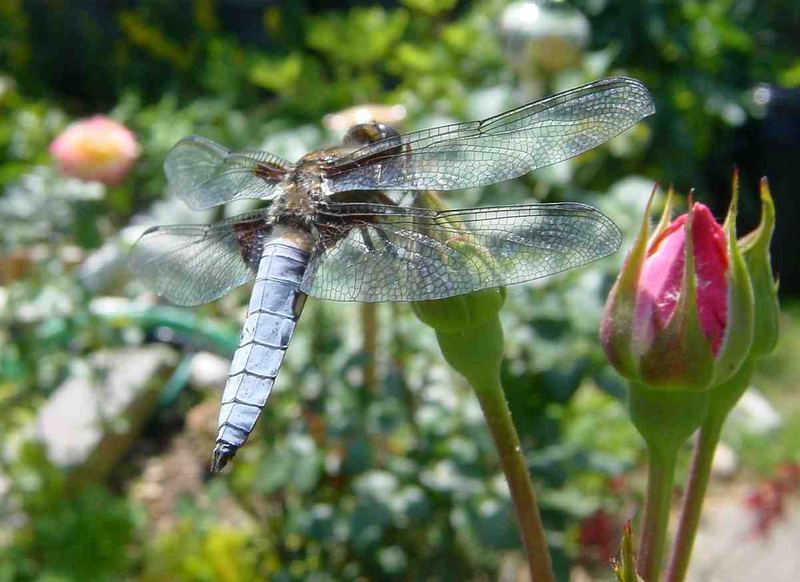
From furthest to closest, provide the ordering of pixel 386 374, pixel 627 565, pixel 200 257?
pixel 386 374
pixel 200 257
pixel 627 565

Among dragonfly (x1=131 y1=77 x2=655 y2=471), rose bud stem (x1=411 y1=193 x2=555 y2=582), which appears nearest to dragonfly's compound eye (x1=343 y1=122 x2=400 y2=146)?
dragonfly (x1=131 y1=77 x2=655 y2=471)

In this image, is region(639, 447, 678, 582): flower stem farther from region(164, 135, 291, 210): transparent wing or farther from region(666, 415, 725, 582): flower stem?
region(164, 135, 291, 210): transparent wing

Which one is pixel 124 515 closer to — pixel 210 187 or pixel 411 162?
pixel 210 187

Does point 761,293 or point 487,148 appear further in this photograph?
point 487,148

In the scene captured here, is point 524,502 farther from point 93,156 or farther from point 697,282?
point 93,156

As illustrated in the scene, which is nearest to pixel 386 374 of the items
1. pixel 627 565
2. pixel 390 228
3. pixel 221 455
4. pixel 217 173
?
pixel 217 173
